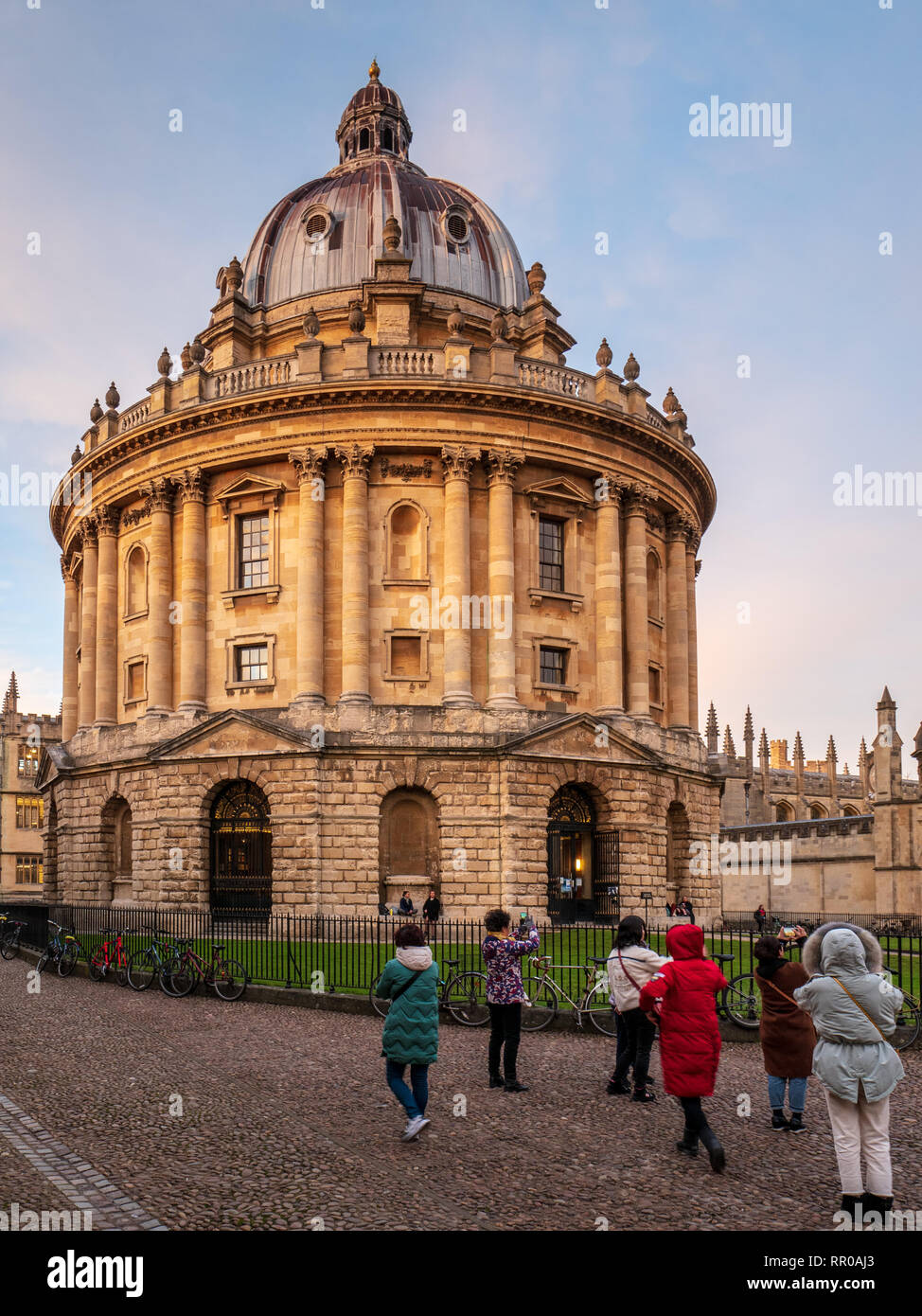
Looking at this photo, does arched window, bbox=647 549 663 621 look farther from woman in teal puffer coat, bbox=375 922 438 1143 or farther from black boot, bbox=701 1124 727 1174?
black boot, bbox=701 1124 727 1174

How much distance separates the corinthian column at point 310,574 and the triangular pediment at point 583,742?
635 cm

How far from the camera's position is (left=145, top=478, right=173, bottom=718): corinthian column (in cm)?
3572

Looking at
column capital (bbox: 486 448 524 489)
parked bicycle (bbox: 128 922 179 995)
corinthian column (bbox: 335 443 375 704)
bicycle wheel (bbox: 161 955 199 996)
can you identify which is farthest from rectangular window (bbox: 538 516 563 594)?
bicycle wheel (bbox: 161 955 199 996)

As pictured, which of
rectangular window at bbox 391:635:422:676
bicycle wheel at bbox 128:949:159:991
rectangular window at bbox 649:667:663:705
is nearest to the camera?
bicycle wheel at bbox 128:949:159:991

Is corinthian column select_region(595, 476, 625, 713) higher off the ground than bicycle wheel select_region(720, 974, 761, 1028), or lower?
higher

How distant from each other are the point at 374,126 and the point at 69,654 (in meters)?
27.2

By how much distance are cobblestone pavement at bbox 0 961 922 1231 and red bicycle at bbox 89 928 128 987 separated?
6.90 m

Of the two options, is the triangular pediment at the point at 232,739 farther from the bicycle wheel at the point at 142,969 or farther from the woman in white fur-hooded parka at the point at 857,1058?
the woman in white fur-hooded parka at the point at 857,1058

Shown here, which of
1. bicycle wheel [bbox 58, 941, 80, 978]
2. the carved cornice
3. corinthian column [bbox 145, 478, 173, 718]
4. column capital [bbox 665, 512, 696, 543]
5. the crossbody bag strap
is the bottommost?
bicycle wheel [bbox 58, 941, 80, 978]

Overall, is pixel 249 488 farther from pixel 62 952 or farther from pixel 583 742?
pixel 62 952

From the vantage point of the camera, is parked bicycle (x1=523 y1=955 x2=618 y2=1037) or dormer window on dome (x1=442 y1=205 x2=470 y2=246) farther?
dormer window on dome (x1=442 y1=205 x2=470 y2=246)

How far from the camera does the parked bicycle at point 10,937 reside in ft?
94.9

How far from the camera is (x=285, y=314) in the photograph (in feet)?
138
